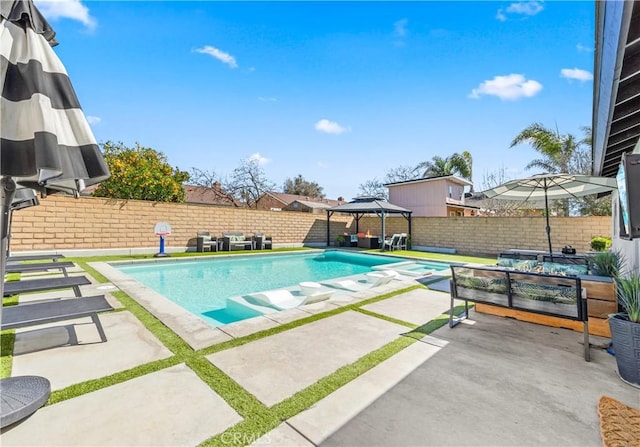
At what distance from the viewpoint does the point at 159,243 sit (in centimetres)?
1186

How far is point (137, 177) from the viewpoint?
13023 millimetres

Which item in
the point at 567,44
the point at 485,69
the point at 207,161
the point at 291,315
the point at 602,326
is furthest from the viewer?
the point at 207,161

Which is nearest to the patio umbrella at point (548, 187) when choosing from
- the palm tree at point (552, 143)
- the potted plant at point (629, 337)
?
the potted plant at point (629, 337)

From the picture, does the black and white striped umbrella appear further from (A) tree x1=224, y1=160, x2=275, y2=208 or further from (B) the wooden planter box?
(A) tree x1=224, y1=160, x2=275, y2=208

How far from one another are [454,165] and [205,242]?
887 inches

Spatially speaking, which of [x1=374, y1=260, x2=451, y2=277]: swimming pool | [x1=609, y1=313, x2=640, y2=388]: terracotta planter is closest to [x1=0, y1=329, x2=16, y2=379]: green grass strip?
[x1=609, y1=313, x2=640, y2=388]: terracotta planter

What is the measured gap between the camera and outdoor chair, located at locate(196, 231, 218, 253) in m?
12.7

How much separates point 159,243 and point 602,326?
1339cm

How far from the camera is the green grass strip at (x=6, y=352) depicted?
2.43 metres

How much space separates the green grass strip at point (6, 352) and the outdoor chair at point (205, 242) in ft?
31.5

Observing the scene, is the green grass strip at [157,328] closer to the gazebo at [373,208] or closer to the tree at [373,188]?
the gazebo at [373,208]

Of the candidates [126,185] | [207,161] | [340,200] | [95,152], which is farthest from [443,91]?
[340,200]

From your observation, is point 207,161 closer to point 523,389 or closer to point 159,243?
point 159,243

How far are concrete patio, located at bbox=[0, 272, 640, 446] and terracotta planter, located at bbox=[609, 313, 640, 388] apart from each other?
0.36 ft
